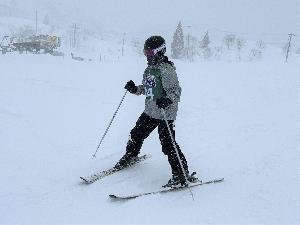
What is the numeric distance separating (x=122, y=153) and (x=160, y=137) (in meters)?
1.86

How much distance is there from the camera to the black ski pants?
13.5 feet

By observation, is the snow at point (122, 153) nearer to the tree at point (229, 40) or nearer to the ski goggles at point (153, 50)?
the ski goggles at point (153, 50)

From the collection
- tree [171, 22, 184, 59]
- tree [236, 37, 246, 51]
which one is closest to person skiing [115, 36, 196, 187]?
tree [171, 22, 184, 59]

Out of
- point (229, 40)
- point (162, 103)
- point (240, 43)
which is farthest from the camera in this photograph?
point (229, 40)

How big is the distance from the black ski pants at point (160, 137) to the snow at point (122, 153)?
0.39 meters

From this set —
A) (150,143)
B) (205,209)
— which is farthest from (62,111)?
(205,209)

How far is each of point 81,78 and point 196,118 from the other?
21.3ft

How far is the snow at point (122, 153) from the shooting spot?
11.5ft

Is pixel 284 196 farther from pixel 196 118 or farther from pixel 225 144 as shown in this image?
pixel 196 118

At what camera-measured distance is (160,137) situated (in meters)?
4.18

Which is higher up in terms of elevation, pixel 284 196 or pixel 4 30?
pixel 4 30

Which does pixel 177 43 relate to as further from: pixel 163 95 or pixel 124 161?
pixel 163 95

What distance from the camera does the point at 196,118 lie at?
914 cm

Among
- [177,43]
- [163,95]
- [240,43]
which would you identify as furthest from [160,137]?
[240,43]
